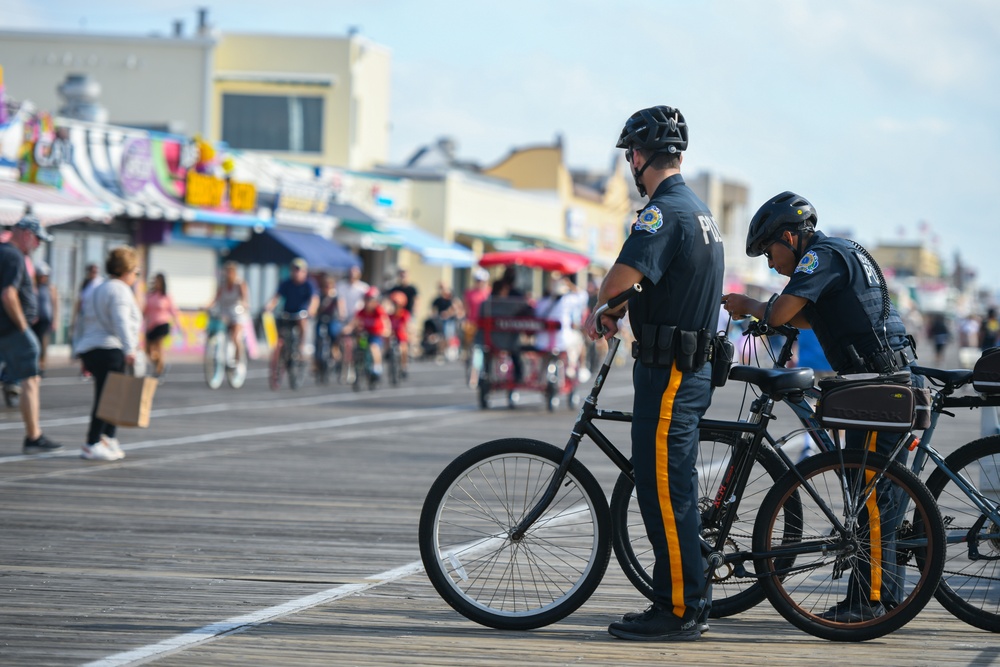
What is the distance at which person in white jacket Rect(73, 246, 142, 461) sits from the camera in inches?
467

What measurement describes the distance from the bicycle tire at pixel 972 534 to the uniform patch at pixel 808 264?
3.24 feet

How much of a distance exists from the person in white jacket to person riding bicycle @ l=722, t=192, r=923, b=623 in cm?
708

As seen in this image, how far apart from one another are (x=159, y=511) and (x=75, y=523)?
0.72 m

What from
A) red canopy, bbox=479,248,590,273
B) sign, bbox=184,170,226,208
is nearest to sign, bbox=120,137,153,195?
sign, bbox=184,170,226,208

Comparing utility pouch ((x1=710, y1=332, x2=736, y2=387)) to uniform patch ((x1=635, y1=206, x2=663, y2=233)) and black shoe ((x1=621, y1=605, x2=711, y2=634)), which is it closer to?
uniform patch ((x1=635, y1=206, x2=663, y2=233))

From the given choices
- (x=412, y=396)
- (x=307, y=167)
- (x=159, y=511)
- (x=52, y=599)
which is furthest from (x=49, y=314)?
(x=307, y=167)

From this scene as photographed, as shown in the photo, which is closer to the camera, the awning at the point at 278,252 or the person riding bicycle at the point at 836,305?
the person riding bicycle at the point at 836,305

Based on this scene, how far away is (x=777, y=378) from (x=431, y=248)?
120 feet

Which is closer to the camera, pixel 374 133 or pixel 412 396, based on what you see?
pixel 412 396

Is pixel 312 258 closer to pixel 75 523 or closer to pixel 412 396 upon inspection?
pixel 412 396

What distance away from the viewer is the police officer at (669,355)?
215 inches

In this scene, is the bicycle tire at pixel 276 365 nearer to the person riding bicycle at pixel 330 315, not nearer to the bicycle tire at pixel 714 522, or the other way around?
the person riding bicycle at pixel 330 315

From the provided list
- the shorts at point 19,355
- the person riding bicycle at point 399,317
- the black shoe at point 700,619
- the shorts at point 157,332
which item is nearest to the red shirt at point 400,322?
the person riding bicycle at point 399,317

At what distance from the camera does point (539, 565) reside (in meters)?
5.92
